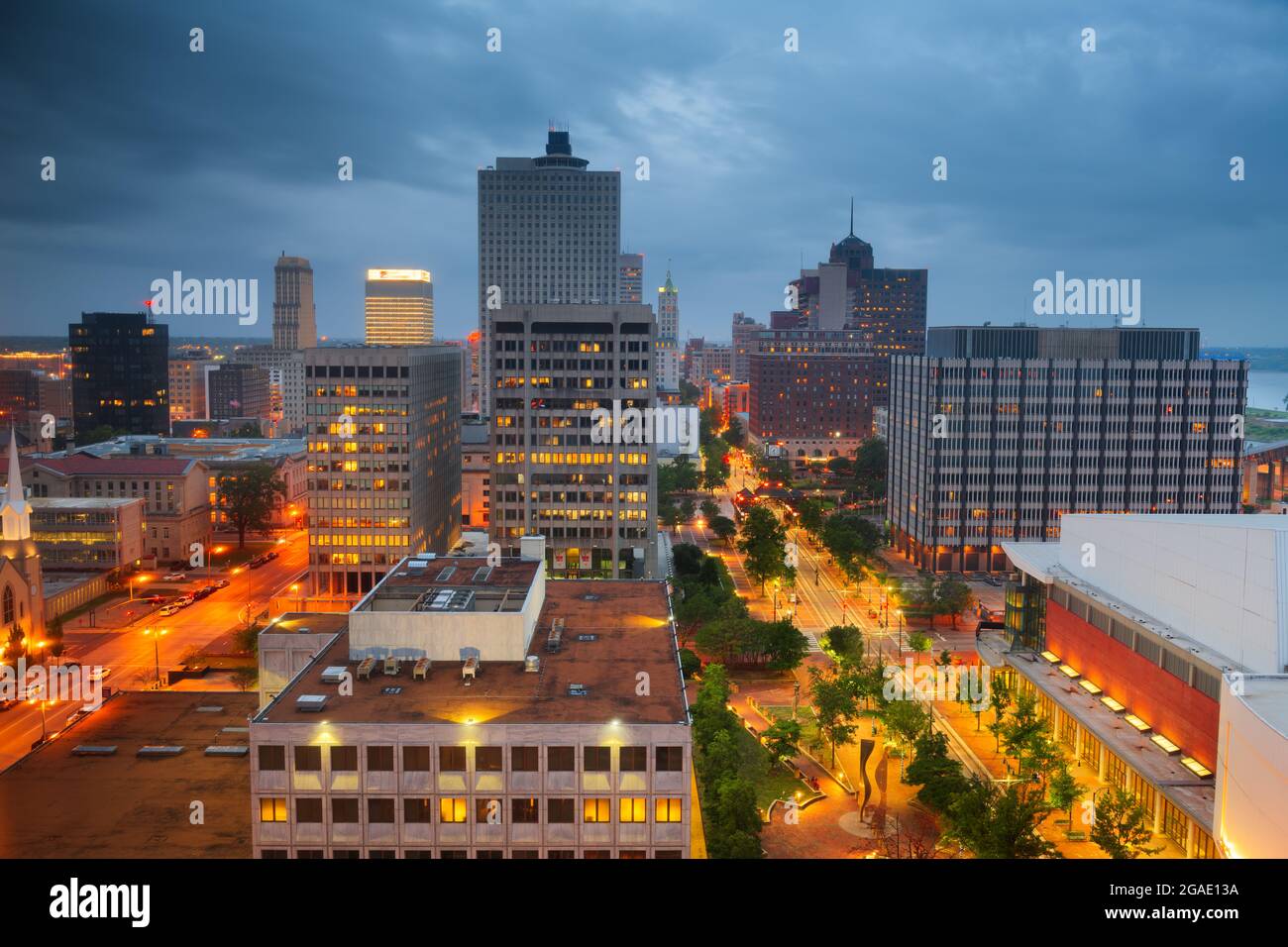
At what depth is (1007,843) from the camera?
1977 cm

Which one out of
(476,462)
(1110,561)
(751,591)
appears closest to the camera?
(1110,561)

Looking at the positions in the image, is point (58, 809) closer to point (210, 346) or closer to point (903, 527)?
point (903, 527)

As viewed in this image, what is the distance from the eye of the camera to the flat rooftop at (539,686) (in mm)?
17969

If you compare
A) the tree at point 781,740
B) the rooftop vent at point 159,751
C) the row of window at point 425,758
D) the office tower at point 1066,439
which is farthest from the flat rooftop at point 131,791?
the office tower at point 1066,439

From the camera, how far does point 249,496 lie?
60125mm

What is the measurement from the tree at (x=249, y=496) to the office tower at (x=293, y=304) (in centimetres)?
7920

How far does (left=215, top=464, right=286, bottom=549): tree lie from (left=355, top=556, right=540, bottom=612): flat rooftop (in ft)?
114

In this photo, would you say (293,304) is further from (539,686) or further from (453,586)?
(539,686)

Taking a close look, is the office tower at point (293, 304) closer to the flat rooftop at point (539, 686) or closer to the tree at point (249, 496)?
the tree at point (249, 496)

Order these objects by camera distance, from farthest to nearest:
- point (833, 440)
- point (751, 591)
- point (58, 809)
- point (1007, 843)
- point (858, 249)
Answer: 1. point (858, 249)
2. point (833, 440)
3. point (751, 591)
4. point (1007, 843)
5. point (58, 809)
